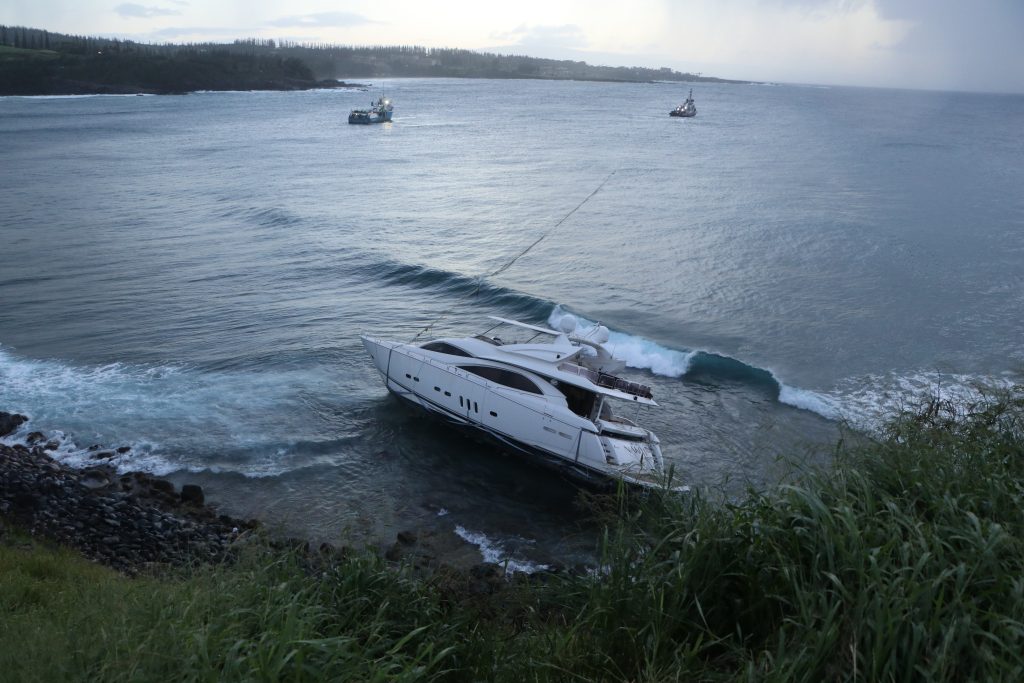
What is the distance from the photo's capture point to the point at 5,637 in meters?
5.95

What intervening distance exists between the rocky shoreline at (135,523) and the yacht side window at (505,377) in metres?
3.71

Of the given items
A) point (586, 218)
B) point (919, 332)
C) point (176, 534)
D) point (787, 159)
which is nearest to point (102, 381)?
point (176, 534)

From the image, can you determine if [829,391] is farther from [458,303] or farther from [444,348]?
[458,303]

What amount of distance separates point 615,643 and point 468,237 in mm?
32382

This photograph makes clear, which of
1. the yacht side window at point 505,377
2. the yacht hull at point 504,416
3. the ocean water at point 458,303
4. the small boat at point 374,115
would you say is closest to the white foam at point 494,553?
the ocean water at point 458,303

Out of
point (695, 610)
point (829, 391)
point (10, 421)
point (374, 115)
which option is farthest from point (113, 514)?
point (374, 115)

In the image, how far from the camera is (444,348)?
701 inches

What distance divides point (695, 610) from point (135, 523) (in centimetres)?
1087

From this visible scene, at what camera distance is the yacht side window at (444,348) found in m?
17.4

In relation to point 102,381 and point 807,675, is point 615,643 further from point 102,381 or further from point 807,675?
point 102,381

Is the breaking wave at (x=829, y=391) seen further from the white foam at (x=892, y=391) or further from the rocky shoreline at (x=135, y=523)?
the rocky shoreline at (x=135, y=523)

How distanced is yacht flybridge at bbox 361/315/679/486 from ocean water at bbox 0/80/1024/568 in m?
0.87

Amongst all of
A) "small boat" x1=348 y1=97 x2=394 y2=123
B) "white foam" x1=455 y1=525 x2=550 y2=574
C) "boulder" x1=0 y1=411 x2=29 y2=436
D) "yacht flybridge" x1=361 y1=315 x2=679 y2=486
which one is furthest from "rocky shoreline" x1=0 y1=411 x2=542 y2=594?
"small boat" x1=348 y1=97 x2=394 y2=123

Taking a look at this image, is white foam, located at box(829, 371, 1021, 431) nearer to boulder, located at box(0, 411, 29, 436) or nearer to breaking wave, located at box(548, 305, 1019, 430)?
breaking wave, located at box(548, 305, 1019, 430)
